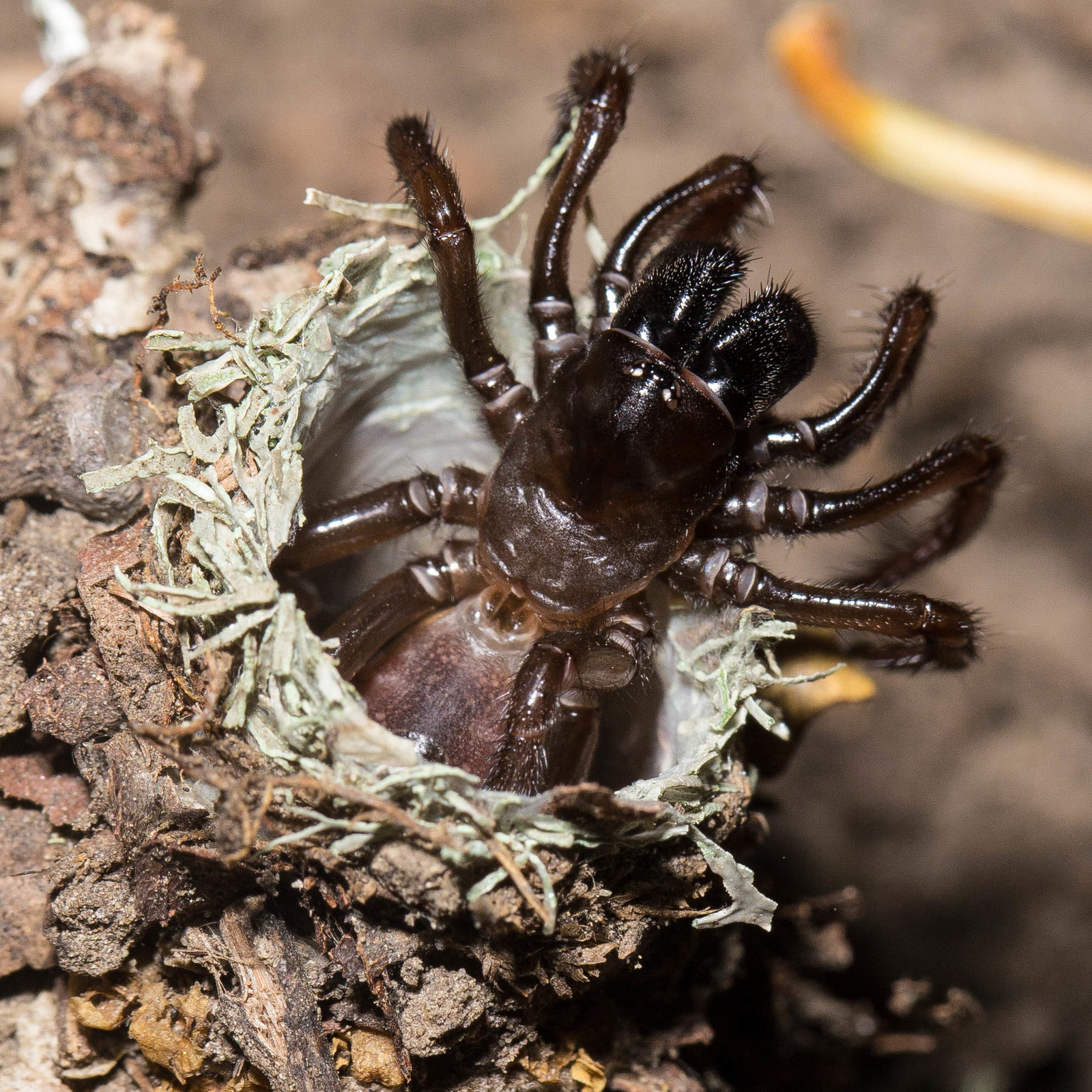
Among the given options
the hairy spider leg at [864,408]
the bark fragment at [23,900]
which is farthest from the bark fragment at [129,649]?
the hairy spider leg at [864,408]

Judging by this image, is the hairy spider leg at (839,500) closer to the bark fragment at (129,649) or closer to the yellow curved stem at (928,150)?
the bark fragment at (129,649)

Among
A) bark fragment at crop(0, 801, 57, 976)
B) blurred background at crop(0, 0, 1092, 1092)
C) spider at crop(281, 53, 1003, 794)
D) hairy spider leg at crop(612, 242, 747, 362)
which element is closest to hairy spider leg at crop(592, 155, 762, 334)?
spider at crop(281, 53, 1003, 794)

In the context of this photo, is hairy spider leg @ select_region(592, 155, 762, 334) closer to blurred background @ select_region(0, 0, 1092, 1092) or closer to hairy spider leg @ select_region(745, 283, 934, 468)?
hairy spider leg @ select_region(745, 283, 934, 468)

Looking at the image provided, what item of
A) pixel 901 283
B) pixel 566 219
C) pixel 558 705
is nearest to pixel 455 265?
pixel 566 219

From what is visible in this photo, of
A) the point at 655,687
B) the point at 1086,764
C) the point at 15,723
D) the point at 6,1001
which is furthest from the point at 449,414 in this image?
the point at 1086,764


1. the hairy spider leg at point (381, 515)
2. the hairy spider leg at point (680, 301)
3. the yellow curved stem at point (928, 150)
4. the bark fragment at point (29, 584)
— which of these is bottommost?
the bark fragment at point (29, 584)

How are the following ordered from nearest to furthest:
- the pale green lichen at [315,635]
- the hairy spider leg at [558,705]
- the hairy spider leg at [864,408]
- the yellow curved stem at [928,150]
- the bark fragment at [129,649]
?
the pale green lichen at [315,635]
the bark fragment at [129,649]
the hairy spider leg at [558,705]
the hairy spider leg at [864,408]
the yellow curved stem at [928,150]
